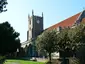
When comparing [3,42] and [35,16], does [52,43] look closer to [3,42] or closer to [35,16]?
[3,42]

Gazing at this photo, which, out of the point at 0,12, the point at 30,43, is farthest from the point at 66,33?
the point at 30,43

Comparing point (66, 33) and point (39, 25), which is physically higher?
point (39, 25)

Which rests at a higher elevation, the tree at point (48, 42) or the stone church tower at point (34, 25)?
the stone church tower at point (34, 25)

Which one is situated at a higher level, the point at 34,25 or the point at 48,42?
the point at 34,25

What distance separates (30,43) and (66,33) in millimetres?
51931

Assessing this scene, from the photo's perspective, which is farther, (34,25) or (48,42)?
(34,25)

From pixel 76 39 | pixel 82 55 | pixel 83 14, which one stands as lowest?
pixel 82 55

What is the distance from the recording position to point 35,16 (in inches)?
3529

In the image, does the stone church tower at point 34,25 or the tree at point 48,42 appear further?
the stone church tower at point 34,25

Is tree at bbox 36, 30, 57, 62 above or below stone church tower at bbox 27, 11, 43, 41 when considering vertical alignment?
below

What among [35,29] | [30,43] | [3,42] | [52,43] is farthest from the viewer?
[35,29]

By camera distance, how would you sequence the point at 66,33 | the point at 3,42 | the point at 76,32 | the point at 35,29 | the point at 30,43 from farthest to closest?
1. the point at 35,29
2. the point at 30,43
3. the point at 3,42
4. the point at 66,33
5. the point at 76,32

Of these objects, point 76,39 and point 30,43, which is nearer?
point 76,39

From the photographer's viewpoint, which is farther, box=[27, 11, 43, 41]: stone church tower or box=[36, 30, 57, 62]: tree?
box=[27, 11, 43, 41]: stone church tower
